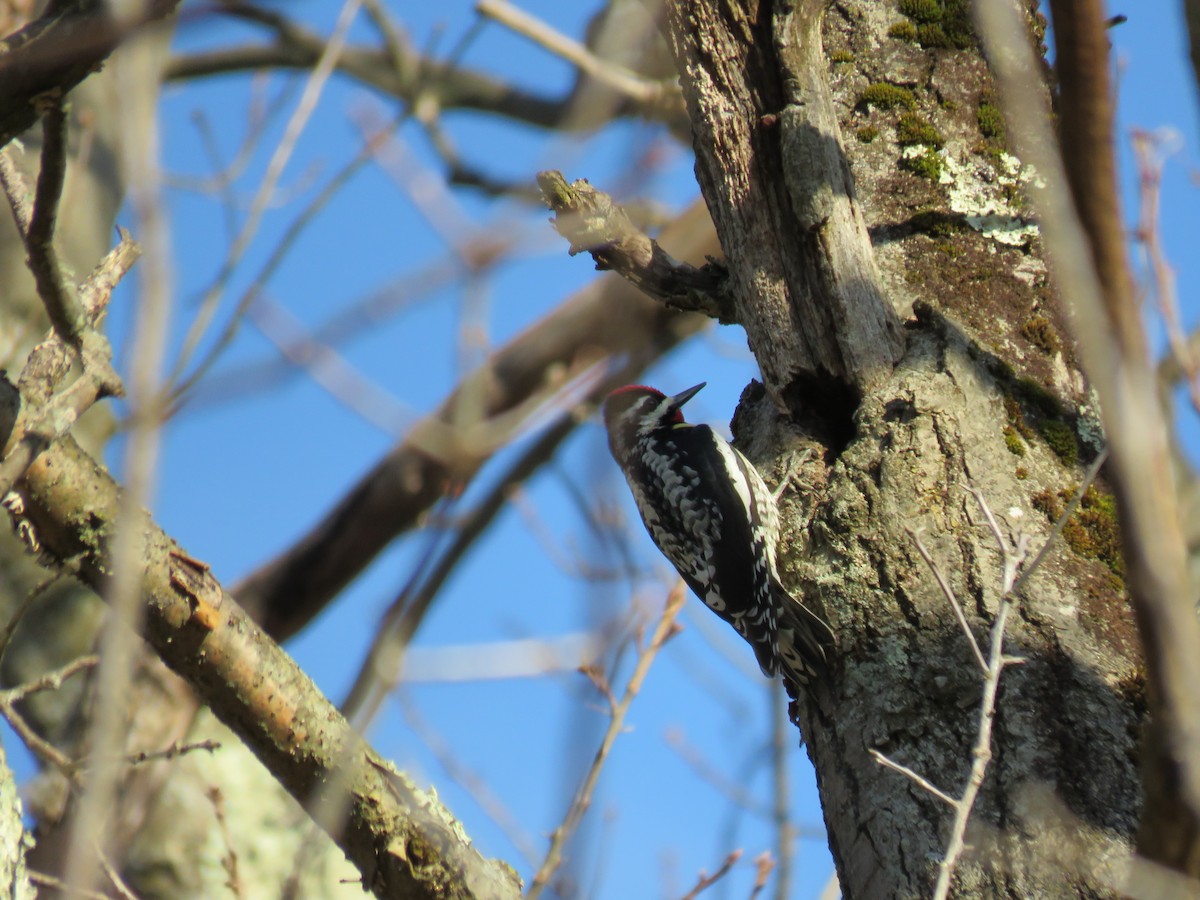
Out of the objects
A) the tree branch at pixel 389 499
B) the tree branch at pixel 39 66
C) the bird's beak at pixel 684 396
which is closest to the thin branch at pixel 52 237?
the tree branch at pixel 39 66

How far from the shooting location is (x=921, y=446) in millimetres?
3143

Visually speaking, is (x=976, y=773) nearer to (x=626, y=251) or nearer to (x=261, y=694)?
(x=261, y=694)

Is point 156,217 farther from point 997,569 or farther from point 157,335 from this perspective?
point 997,569

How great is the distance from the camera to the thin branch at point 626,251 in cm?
369

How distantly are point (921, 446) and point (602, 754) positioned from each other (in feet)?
3.76

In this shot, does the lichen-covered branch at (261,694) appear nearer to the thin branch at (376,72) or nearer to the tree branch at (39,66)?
the tree branch at (39,66)

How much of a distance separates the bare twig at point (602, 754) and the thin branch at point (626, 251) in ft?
3.09

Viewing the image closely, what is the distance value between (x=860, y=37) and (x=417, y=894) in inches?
114

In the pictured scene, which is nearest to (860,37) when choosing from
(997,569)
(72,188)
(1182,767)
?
(997,569)

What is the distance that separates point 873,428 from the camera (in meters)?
3.28

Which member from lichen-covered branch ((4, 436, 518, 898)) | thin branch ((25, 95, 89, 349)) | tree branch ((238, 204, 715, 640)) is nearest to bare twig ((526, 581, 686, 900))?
lichen-covered branch ((4, 436, 518, 898))

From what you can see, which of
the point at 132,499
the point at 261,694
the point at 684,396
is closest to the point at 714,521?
the point at 684,396

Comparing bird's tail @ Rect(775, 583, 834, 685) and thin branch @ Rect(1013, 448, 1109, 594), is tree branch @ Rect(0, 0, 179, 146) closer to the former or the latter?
thin branch @ Rect(1013, 448, 1109, 594)

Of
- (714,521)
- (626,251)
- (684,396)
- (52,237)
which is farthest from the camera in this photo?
(684,396)
